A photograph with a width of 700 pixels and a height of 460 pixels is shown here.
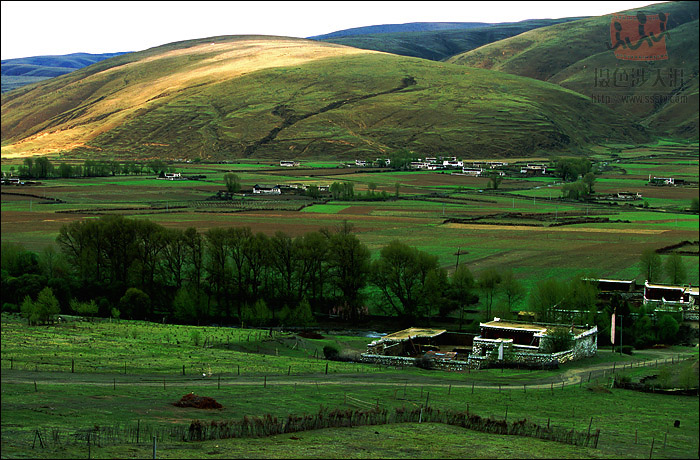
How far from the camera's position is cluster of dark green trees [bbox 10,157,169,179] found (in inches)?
6412

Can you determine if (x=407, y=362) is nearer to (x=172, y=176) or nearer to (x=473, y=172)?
(x=172, y=176)

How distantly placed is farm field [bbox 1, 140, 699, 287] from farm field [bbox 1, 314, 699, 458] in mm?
30996

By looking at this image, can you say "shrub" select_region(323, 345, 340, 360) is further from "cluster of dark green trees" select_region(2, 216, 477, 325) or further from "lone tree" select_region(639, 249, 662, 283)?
"lone tree" select_region(639, 249, 662, 283)

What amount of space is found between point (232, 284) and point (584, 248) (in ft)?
137

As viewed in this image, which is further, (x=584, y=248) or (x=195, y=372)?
(x=584, y=248)

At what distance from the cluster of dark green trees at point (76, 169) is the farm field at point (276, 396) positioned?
111m

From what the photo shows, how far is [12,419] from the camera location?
92.4 feet

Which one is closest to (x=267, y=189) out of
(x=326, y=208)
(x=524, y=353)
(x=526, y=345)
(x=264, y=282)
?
(x=326, y=208)

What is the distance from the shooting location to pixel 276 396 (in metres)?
37.4

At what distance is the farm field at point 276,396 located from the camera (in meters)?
28.0

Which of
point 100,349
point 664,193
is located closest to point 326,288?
point 100,349

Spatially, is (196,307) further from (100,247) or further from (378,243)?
(378,243)

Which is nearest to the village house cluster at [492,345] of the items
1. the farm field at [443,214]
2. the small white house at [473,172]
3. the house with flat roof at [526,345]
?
the house with flat roof at [526,345]

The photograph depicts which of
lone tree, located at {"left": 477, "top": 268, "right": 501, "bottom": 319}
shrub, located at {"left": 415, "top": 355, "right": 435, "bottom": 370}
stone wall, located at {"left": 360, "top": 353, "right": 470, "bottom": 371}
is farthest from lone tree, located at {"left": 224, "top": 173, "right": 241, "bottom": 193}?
shrub, located at {"left": 415, "top": 355, "right": 435, "bottom": 370}
